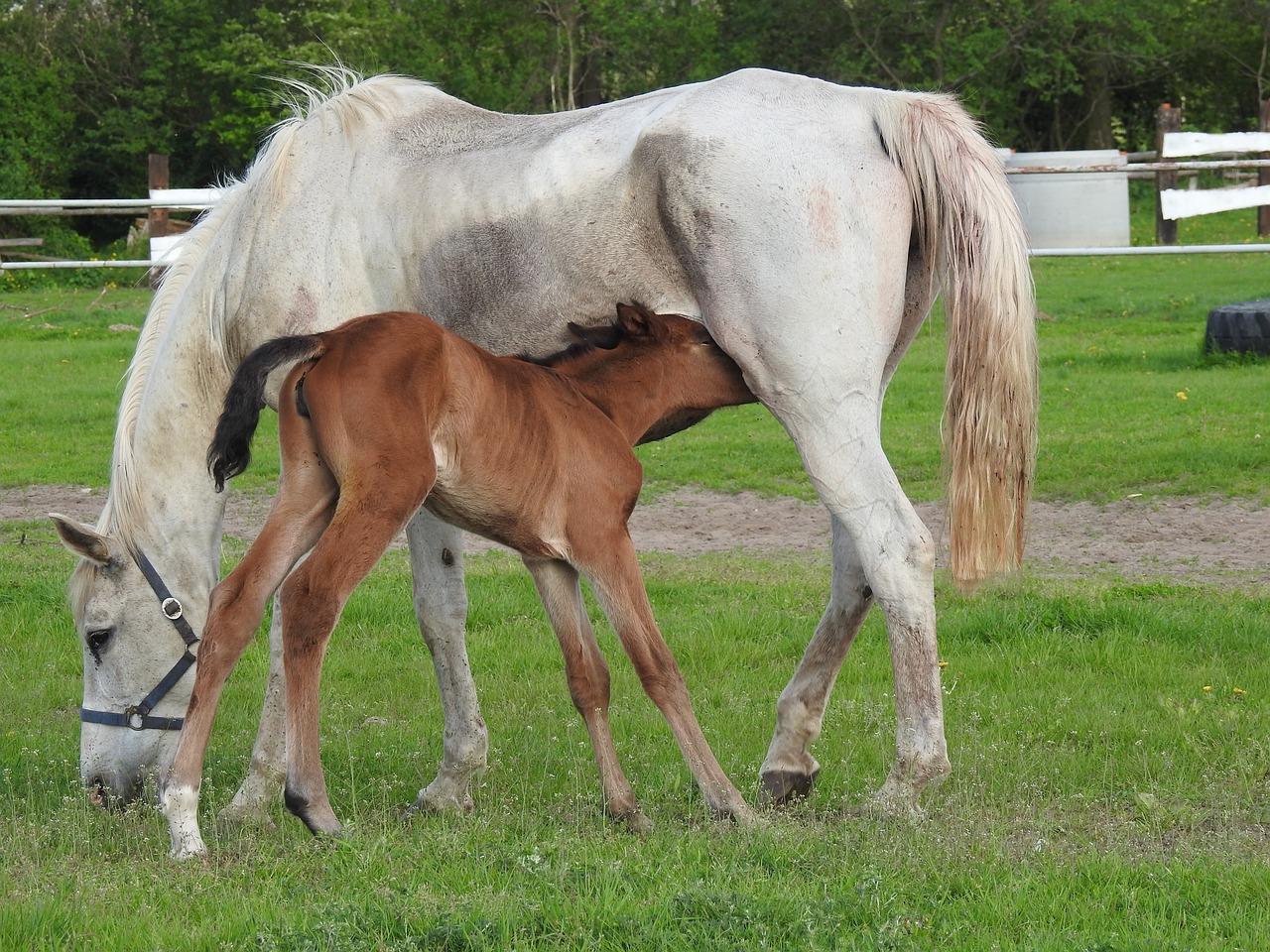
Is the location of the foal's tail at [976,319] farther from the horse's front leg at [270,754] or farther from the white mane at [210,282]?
the horse's front leg at [270,754]

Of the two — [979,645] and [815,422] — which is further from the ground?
[815,422]

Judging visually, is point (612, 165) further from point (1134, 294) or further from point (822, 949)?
point (1134, 294)

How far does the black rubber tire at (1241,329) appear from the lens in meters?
12.0

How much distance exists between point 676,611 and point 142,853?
3.12 meters

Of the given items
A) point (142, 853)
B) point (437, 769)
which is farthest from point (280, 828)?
point (437, 769)

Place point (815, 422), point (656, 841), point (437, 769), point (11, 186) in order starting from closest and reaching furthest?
1. point (656, 841)
2. point (815, 422)
3. point (437, 769)
4. point (11, 186)

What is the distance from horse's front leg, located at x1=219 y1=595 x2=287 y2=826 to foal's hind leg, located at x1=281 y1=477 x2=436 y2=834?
0.70m

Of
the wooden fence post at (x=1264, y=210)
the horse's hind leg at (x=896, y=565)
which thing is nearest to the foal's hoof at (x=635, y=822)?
the horse's hind leg at (x=896, y=565)

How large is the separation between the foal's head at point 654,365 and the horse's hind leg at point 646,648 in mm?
546

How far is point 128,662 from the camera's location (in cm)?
458

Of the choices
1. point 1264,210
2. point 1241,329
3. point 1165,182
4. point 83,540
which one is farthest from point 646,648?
point 1264,210

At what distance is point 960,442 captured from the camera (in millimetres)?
4332

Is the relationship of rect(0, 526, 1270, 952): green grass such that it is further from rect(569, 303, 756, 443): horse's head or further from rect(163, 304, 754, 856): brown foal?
rect(569, 303, 756, 443): horse's head

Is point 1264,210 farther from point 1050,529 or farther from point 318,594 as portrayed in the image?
point 318,594
